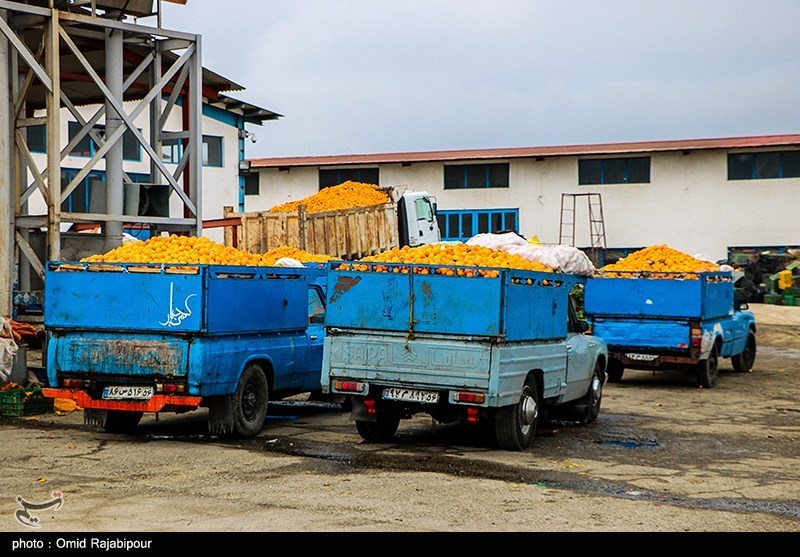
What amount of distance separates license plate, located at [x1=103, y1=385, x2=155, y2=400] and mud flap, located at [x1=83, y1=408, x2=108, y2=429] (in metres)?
0.54

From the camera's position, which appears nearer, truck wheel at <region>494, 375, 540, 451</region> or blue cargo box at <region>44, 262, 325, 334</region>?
truck wheel at <region>494, 375, 540, 451</region>

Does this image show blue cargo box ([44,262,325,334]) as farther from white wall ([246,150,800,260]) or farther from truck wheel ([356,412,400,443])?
white wall ([246,150,800,260])

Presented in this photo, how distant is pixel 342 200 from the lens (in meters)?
28.2

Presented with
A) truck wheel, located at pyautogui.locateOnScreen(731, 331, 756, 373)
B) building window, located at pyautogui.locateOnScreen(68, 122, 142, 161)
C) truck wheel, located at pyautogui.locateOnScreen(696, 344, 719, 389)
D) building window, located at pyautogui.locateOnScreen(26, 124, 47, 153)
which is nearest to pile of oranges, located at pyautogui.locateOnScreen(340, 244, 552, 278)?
truck wheel, located at pyautogui.locateOnScreen(696, 344, 719, 389)

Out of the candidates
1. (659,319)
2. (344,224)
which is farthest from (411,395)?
(344,224)

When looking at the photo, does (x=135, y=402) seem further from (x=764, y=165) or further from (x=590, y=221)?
(x=764, y=165)

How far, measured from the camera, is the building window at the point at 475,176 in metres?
43.2

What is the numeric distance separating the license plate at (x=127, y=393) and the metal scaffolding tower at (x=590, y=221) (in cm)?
3163

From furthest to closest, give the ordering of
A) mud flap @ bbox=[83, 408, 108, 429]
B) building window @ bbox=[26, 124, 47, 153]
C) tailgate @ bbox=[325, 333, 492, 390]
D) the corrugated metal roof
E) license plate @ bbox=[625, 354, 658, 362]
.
Result: the corrugated metal roof < building window @ bbox=[26, 124, 47, 153] < license plate @ bbox=[625, 354, 658, 362] < mud flap @ bbox=[83, 408, 108, 429] < tailgate @ bbox=[325, 333, 492, 390]


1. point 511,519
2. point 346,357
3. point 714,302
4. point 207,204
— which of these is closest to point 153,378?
point 346,357

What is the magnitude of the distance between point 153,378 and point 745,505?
6063mm

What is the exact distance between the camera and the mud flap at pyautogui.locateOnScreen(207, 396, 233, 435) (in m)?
11.7

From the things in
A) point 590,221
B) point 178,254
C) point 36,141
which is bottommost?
point 178,254

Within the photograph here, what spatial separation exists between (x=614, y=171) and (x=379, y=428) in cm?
3183
